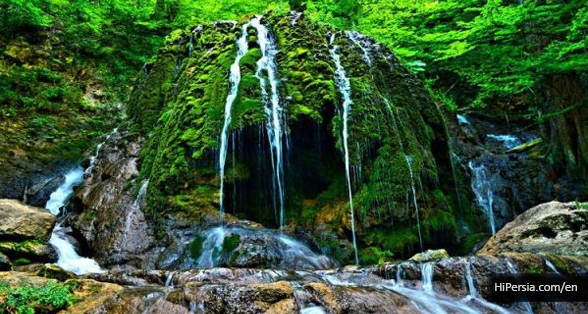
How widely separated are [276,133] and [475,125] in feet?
39.2

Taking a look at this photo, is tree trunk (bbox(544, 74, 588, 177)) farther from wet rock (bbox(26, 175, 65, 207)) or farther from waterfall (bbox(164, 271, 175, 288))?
wet rock (bbox(26, 175, 65, 207))

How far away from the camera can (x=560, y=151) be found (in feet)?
38.8

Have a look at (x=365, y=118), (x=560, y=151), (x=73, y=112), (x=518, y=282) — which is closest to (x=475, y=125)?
(x=560, y=151)

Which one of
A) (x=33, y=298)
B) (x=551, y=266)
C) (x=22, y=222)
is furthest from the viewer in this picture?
(x=22, y=222)

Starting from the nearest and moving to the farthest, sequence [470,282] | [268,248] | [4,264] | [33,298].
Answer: [33,298] < [470,282] < [4,264] < [268,248]

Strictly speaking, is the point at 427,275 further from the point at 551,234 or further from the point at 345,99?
the point at 345,99

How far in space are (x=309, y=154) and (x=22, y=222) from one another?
5517 millimetres

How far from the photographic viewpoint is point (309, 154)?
914 cm

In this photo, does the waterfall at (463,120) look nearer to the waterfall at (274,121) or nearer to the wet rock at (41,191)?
the waterfall at (274,121)

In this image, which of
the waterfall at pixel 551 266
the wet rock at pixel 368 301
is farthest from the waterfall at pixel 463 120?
the wet rock at pixel 368 301

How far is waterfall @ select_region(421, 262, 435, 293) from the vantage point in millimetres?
5043

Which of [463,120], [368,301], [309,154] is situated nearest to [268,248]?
[309,154]

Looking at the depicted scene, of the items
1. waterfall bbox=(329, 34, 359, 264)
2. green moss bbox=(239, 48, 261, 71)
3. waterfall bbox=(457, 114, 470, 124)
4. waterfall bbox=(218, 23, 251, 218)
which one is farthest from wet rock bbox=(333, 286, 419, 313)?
waterfall bbox=(457, 114, 470, 124)

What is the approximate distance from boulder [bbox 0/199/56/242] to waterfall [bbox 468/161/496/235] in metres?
10.4
